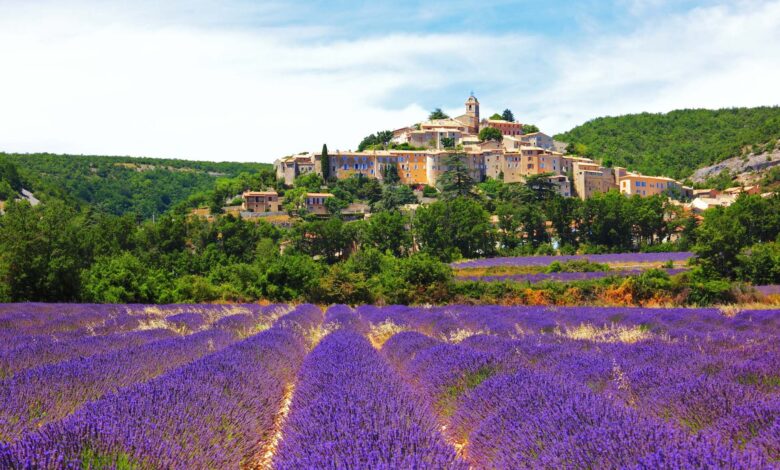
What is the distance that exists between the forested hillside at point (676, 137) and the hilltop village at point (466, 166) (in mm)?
18603

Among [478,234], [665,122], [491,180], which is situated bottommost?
[478,234]

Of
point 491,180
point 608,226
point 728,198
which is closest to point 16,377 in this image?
point 608,226

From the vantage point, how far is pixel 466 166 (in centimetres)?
8975

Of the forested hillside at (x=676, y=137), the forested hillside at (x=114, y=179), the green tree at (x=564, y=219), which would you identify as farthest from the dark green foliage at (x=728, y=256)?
the forested hillside at (x=114, y=179)

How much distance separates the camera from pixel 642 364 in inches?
240

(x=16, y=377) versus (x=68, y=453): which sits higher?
(x=68, y=453)

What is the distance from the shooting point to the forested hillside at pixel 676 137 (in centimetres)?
11000

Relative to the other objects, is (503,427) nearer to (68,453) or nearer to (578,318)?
(68,453)

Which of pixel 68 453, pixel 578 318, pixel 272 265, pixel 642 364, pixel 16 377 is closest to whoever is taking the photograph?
pixel 68 453

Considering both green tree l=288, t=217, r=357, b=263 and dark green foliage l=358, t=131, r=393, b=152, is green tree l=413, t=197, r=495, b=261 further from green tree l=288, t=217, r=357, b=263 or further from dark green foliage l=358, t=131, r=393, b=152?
dark green foliage l=358, t=131, r=393, b=152

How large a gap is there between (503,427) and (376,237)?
5260cm

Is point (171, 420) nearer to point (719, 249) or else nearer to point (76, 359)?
point (76, 359)

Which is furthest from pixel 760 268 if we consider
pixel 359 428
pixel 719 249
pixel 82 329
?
pixel 359 428

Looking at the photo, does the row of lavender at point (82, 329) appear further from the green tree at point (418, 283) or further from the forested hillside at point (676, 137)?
the forested hillside at point (676, 137)
